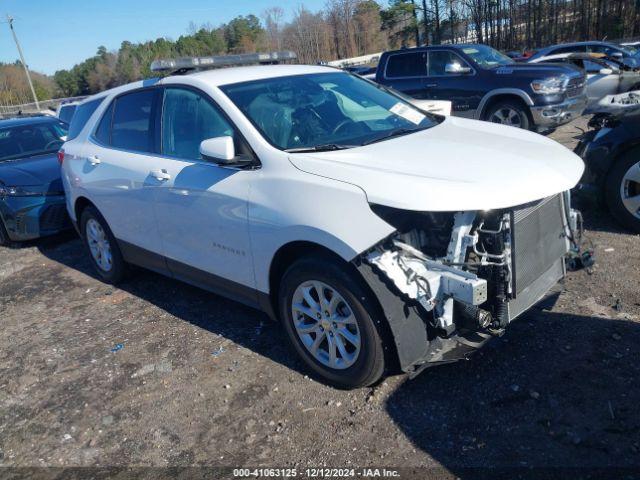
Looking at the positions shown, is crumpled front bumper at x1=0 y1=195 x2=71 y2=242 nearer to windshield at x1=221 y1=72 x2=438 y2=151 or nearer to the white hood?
windshield at x1=221 y1=72 x2=438 y2=151

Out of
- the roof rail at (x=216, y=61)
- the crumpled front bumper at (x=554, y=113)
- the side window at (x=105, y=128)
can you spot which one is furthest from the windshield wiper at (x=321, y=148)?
the crumpled front bumper at (x=554, y=113)

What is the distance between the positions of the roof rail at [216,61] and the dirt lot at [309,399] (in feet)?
6.69

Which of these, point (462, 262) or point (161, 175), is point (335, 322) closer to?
point (462, 262)

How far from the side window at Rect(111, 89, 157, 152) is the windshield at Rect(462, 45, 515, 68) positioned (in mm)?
7559

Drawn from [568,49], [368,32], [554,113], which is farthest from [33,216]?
[368,32]

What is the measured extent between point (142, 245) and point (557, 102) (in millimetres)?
7774

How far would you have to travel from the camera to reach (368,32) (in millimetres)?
71375

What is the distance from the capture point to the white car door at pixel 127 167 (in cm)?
447

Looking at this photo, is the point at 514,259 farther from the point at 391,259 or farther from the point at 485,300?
the point at 391,259

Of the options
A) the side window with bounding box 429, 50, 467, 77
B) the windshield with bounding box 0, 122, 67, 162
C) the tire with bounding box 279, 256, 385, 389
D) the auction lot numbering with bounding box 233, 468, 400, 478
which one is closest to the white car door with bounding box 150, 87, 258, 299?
the tire with bounding box 279, 256, 385, 389

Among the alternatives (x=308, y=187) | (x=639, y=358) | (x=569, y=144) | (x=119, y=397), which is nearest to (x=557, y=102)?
(x=569, y=144)

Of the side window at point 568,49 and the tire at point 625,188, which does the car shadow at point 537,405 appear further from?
the side window at point 568,49

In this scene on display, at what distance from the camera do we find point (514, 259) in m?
2.98

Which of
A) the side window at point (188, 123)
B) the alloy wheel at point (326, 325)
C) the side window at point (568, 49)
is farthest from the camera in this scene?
the side window at point (568, 49)
